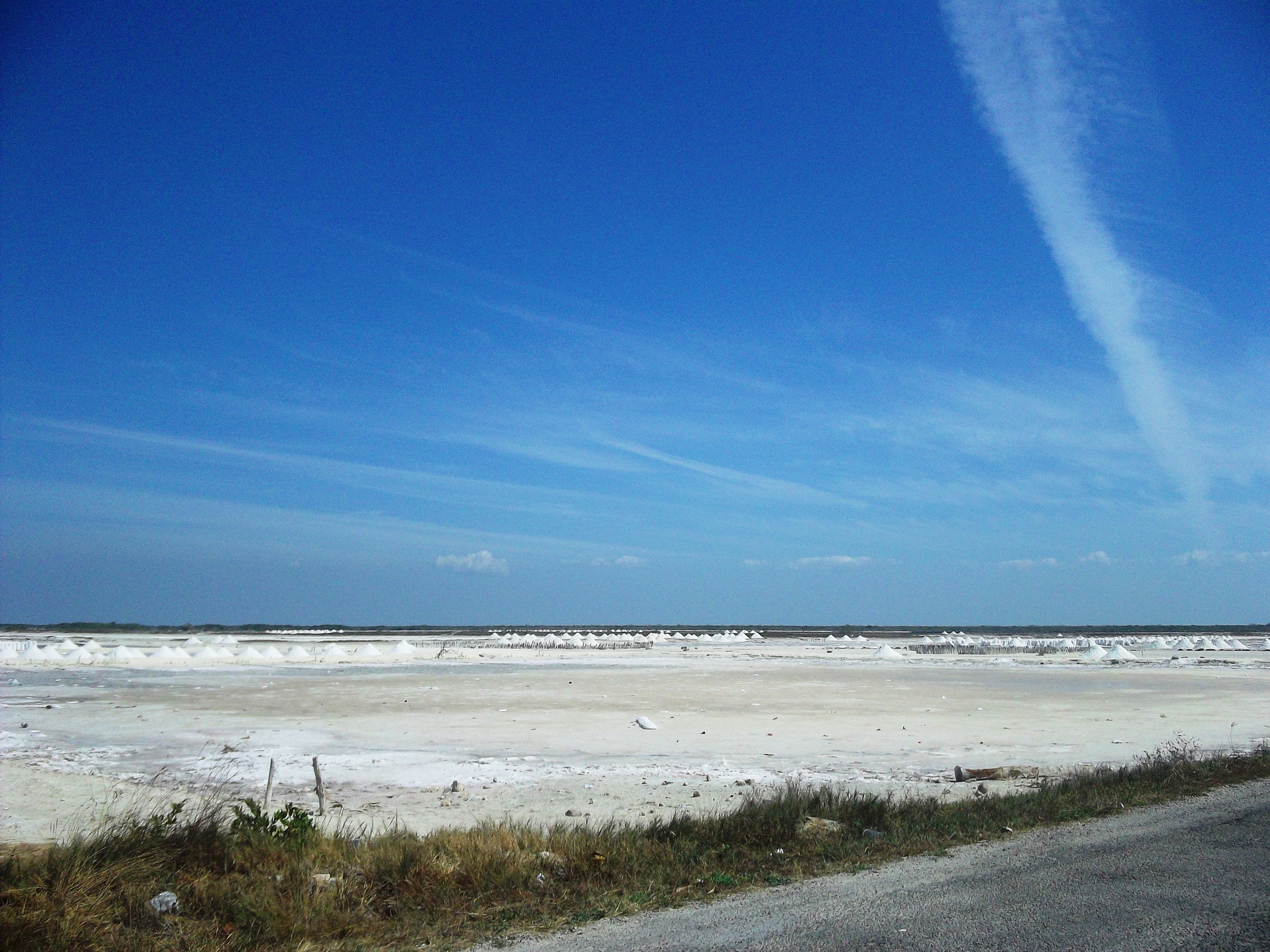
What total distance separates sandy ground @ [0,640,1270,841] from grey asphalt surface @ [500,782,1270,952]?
4.46 meters

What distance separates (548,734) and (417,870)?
494 inches

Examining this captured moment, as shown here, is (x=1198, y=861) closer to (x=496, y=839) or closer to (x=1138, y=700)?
(x=496, y=839)

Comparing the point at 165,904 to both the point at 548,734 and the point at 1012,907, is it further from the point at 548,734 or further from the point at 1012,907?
the point at 548,734

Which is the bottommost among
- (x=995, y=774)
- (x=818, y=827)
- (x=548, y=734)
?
(x=548, y=734)

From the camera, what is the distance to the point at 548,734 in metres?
19.4

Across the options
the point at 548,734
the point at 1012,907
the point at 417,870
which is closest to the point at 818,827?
the point at 1012,907

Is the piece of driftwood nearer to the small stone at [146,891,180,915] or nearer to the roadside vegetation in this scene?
the roadside vegetation

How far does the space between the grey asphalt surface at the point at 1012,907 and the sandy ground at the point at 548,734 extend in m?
4.46

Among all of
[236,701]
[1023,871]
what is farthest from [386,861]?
[236,701]

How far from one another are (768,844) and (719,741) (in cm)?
1002

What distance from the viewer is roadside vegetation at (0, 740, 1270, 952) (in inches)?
235

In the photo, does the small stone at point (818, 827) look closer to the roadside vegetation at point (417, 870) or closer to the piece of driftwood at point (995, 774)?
the roadside vegetation at point (417, 870)

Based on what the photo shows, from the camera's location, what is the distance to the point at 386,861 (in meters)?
7.30

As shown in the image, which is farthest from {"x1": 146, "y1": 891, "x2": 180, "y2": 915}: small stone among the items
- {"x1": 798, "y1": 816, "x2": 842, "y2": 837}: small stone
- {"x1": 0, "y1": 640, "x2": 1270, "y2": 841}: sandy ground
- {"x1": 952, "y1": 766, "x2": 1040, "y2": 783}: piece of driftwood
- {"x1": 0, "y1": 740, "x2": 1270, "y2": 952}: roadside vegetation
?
{"x1": 952, "y1": 766, "x2": 1040, "y2": 783}: piece of driftwood
